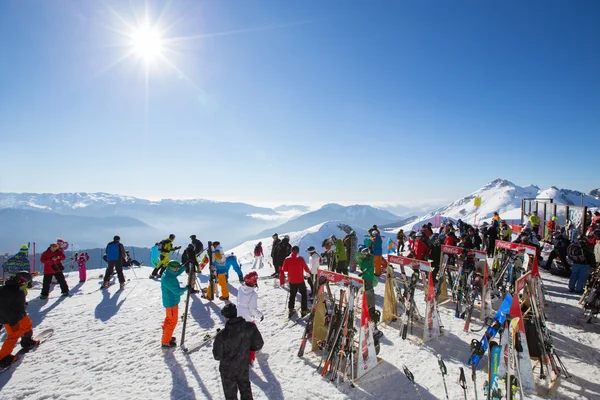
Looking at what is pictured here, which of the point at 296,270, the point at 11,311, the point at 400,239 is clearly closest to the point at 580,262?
the point at 296,270

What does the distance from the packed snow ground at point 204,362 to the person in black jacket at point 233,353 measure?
1082mm

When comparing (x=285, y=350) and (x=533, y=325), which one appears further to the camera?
(x=285, y=350)

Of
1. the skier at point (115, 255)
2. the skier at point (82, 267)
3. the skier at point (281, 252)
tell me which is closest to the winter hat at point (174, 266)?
the skier at point (281, 252)

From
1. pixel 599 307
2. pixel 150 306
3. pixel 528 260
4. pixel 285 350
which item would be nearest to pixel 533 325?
pixel 528 260

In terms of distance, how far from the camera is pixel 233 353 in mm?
4727

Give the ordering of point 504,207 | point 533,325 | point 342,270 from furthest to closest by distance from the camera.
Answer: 1. point 504,207
2. point 342,270
3. point 533,325

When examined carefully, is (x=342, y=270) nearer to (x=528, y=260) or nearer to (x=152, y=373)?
(x=528, y=260)

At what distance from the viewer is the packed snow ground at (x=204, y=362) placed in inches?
225

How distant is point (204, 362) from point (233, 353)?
2702 millimetres

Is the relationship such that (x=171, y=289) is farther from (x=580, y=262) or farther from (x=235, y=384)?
(x=580, y=262)

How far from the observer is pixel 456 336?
779 centimetres

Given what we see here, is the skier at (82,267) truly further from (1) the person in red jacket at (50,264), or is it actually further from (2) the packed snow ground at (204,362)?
(2) the packed snow ground at (204,362)

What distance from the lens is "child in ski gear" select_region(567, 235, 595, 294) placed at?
1013 cm

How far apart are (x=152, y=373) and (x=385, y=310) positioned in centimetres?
663
